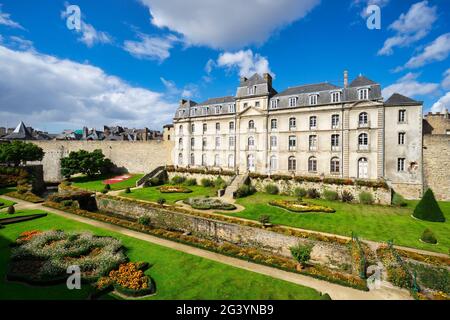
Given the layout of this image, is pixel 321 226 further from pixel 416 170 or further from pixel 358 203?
pixel 416 170

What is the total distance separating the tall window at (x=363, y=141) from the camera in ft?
90.9

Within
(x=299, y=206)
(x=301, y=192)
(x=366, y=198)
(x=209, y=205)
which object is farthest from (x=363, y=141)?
(x=209, y=205)

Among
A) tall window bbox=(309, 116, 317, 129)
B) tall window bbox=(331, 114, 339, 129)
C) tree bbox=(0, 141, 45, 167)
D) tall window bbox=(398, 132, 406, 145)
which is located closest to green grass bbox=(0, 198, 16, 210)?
tree bbox=(0, 141, 45, 167)

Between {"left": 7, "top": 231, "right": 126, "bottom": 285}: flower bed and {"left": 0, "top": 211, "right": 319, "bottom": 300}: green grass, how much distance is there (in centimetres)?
50

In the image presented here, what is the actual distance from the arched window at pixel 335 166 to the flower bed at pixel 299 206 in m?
8.75

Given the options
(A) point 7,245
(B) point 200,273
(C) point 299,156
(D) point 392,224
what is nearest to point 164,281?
(B) point 200,273

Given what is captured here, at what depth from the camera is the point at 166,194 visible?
3031 cm

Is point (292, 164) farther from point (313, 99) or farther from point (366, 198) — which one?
point (366, 198)

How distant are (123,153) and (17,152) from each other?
1665 centimetres

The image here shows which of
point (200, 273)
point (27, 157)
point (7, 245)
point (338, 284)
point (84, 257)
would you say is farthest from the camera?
point (27, 157)

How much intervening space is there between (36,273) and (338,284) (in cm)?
1464

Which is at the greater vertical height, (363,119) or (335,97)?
(335,97)

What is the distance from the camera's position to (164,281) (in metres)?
11.1

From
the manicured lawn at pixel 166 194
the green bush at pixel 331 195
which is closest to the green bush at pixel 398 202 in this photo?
the green bush at pixel 331 195
